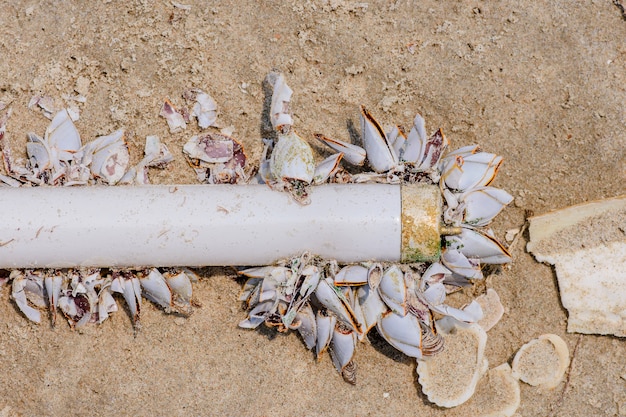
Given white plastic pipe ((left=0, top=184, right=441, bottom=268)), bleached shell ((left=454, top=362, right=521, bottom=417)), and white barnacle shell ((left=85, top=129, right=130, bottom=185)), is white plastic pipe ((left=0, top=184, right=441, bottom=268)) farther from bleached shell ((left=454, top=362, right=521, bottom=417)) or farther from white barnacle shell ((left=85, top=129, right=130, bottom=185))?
bleached shell ((left=454, top=362, right=521, bottom=417))

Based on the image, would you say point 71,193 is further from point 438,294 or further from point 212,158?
point 438,294

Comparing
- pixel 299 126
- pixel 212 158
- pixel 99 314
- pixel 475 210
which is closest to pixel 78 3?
pixel 212 158

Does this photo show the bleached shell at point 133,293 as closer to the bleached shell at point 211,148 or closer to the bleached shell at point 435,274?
the bleached shell at point 211,148

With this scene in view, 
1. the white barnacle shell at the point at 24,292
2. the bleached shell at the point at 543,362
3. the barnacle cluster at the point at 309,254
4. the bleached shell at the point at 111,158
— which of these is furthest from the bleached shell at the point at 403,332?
the white barnacle shell at the point at 24,292

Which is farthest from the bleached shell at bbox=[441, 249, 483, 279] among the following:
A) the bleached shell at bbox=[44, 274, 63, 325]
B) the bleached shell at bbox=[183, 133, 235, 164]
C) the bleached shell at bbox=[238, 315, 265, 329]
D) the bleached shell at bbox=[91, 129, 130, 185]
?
the bleached shell at bbox=[44, 274, 63, 325]

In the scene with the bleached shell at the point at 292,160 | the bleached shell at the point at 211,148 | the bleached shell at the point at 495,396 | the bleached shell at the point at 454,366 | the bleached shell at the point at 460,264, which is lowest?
the bleached shell at the point at 495,396

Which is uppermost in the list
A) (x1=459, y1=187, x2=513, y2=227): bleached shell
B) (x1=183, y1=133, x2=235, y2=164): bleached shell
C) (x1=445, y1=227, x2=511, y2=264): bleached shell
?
(x1=183, y1=133, x2=235, y2=164): bleached shell
